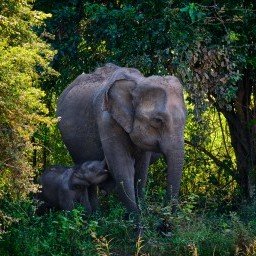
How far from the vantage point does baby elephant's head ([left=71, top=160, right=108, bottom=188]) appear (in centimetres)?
1041

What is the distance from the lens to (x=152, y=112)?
10227 millimetres

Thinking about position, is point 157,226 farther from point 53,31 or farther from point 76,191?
point 53,31

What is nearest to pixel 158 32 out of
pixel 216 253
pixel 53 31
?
pixel 53 31

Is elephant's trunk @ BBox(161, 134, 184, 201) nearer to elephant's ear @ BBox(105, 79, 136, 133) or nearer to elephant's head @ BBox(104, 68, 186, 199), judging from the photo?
elephant's head @ BBox(104, 68, 186, 199)

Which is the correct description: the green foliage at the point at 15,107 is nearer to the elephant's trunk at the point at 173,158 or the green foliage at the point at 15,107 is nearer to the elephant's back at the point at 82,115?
the elephant's trunk at the point at 173,158

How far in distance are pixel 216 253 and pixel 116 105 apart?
7.07 ft

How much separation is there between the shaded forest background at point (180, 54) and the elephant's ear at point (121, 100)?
2.40 ft

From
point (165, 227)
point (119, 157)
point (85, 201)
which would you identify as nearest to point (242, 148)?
point (119, 157)

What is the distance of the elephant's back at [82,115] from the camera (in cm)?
1127

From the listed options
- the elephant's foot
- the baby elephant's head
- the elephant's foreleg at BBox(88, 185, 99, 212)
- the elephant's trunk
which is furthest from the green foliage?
the elephant's foreleg at BBox(88, 185, 99, 212)

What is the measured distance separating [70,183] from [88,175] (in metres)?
0.29

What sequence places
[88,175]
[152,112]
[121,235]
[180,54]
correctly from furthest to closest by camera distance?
[180,54]
[88,175]
[152,112]
[121,235]

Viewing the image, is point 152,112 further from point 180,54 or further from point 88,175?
point 180,54

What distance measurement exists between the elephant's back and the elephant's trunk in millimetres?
1290
